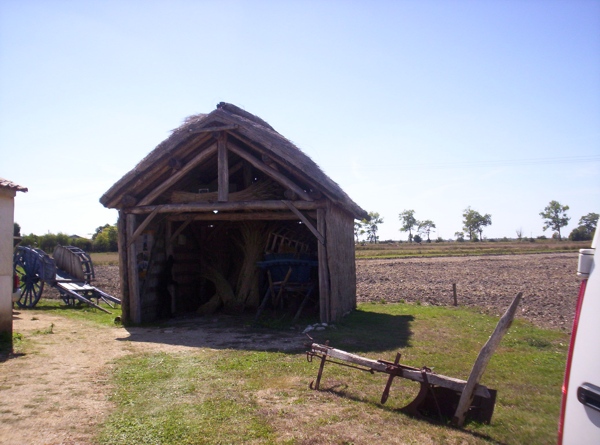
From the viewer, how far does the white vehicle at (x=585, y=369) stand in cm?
209

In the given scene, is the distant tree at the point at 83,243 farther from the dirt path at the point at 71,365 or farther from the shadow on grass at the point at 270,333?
the shadow on grass at the point at 270,333

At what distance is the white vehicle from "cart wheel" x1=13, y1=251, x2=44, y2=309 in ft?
51.4

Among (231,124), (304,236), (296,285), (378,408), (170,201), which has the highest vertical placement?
(231,124)

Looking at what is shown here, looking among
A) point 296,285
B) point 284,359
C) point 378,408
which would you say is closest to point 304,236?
point 296,285

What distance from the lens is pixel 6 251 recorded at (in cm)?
844

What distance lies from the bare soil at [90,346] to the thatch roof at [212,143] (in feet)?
9.91

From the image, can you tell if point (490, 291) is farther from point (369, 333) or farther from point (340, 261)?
point (369, 333)

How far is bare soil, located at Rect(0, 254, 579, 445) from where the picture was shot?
4898 millimetres

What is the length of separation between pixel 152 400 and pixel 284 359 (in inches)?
96.3

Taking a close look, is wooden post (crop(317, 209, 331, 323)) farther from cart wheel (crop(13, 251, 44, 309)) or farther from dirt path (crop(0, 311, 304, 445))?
cart wheel (crop(13, 251, 44, 309))

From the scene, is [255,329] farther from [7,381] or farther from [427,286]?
[427,286]

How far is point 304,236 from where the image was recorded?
13.9 meters

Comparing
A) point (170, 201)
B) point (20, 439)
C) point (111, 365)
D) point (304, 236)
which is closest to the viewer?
point (20, 439)

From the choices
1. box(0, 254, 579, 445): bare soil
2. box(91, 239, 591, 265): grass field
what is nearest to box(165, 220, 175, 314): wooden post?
box(0, 254, 579, 445): bare soil
